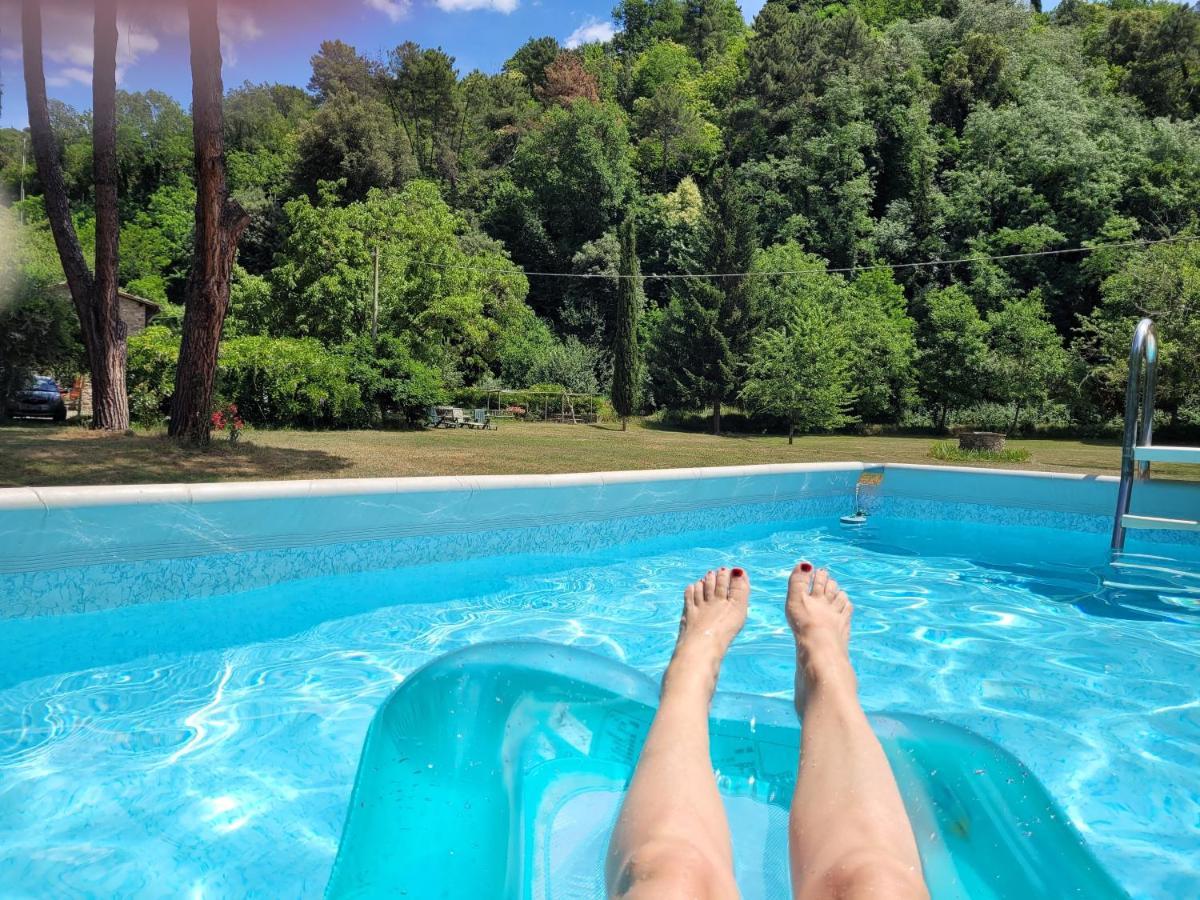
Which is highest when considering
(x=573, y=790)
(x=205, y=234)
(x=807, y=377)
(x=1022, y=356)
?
(x=1022, y=356)

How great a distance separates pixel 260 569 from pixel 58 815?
7.78 feet

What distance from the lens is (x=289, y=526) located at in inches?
179

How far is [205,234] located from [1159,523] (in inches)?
301

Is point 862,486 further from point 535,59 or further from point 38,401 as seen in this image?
point 535,59

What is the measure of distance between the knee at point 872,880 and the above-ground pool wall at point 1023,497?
22.1ft

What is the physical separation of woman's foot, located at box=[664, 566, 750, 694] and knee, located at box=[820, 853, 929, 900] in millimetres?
526

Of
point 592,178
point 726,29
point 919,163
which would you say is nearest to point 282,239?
point 592,178

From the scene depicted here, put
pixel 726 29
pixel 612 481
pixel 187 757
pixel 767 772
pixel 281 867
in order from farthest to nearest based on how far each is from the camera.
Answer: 1. pixel 726 29
2. pixel 612 481
3. pixel 187 757
4. pixel 281 867
5. pixel 767 772

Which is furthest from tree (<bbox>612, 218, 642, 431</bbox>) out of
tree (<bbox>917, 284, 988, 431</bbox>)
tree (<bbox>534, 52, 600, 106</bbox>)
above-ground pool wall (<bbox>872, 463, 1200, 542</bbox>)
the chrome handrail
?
tree (<bbox>534, 52, 600, 106</bbox>)

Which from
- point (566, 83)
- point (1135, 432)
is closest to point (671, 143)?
point (566, 83)

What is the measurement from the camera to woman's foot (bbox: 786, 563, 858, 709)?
1.62 metres

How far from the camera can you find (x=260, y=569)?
4461 millimetres

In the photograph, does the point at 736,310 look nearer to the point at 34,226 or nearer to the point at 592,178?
the point at 592,178

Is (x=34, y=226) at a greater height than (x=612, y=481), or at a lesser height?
greater
